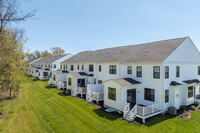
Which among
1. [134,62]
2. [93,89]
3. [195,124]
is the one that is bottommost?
[195,124]

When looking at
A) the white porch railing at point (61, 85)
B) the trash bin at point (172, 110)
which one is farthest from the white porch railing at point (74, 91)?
the trash bin at point (172, 110)

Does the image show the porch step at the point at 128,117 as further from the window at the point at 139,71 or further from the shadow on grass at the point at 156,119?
the window at the point at 139,71

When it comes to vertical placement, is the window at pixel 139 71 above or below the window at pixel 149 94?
above

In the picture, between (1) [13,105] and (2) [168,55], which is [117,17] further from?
(1) [13,105]

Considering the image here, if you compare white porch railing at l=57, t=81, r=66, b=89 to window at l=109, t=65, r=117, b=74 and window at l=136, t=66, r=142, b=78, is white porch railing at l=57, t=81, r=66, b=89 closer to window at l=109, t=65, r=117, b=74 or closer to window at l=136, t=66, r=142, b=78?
window at l=109, t=65, r=117, b=74

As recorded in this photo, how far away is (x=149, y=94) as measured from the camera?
12.8m

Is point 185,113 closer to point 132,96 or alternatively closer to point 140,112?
point 140,112

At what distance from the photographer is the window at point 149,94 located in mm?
12445

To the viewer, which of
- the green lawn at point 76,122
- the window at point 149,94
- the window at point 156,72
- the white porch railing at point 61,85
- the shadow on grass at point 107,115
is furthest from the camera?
the white porch railing at point 61,85

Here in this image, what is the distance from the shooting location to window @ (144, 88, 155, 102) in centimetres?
1245

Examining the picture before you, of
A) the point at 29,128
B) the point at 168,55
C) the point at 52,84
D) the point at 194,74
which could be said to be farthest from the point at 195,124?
the point at 52,84

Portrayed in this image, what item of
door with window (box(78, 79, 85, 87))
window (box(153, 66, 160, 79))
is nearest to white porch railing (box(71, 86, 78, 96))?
door with window (box(78, 79, 85, 87))

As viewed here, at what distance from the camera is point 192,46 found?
15688 millimetres

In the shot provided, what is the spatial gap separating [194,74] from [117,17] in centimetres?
1355
